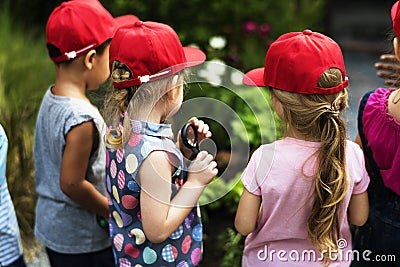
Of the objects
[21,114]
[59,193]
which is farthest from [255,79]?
[21,114]

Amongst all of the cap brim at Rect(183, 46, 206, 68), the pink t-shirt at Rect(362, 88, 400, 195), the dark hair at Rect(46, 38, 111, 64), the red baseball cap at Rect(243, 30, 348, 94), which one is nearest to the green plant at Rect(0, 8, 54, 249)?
the dark hair at Rect(46, 38, 111, 64)

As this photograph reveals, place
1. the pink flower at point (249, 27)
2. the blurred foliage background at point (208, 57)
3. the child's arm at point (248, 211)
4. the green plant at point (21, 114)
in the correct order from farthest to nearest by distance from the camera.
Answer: the pink flower at point (249, 27) → the green plant at point (21, 114) → the blurred foliage background at point (208, 57) → the child's arm at point (248, 211)

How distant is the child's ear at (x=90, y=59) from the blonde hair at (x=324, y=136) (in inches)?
35.4

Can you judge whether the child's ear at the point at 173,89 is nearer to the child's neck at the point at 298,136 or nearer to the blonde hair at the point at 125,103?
the blonde hair at the point at 125,103

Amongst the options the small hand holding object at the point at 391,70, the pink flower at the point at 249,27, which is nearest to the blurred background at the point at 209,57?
the pink flower at the point at 249,27

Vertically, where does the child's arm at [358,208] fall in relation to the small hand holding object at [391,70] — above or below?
below

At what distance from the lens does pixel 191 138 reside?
81.6 inches

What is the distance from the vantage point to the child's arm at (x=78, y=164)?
7.74 feet

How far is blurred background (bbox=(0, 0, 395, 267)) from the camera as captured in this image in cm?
330

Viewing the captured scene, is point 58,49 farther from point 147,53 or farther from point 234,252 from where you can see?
point 234,252

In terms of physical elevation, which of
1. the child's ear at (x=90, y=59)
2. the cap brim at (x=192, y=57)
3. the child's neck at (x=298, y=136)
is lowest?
the child's neck at (x=298, y=136)

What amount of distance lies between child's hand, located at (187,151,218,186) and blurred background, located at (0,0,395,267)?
0.20 meters

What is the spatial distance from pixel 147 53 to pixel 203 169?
0.44m

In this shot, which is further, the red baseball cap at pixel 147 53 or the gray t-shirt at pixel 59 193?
the gray t-shirt at pixel 59 193
